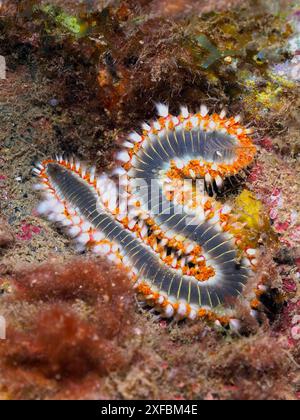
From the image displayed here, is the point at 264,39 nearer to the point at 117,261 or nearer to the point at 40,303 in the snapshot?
the point at 117,261

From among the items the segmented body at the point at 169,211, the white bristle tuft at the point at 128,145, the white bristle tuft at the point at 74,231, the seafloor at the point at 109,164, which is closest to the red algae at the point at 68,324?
the seafloor at the point at 109,164

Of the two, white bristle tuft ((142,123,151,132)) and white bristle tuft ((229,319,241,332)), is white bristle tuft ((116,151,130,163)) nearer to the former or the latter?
white bristle tuft ((142,123,151,132))

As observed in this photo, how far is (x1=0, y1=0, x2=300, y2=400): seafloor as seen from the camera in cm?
346

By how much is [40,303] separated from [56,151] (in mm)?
3195

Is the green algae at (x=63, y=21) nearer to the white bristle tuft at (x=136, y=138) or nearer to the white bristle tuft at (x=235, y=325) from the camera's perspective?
the white bristle tuft at (x=136, y=138)

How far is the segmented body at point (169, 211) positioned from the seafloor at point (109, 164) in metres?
0.29

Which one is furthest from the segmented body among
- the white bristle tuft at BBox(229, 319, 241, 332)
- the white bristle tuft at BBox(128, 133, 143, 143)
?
the white bristle tuft at BBox(229, 319, 241, 332)

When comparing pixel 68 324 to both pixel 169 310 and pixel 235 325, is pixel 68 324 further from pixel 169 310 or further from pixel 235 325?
pixel 235 325

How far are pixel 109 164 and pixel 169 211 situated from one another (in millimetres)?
1533

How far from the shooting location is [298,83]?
4914 mm

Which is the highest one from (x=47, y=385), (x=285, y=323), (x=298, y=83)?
(x=298, y=83)

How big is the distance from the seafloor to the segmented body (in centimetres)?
29

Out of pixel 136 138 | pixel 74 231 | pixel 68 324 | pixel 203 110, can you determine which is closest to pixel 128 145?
pixel 136 138
